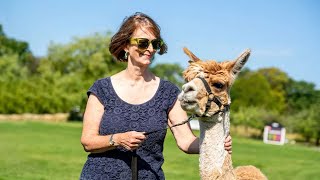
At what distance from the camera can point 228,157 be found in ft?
13.4

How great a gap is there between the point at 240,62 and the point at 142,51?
0.96 meters

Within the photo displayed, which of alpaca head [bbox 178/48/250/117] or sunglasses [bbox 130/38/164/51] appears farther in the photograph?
sunglasses [bbox 130/38/164/51]

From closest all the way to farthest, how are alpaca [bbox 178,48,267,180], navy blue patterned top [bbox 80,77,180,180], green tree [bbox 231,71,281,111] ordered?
alpaca [bbox 178,48,267,180]
navy blue patterned top [bbox 80,77,180,180]
green tree [bbox 231,71,281,111]

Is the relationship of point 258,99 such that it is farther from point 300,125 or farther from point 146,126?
point 146,126

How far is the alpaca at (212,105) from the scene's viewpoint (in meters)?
3.77

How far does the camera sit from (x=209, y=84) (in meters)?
3.83

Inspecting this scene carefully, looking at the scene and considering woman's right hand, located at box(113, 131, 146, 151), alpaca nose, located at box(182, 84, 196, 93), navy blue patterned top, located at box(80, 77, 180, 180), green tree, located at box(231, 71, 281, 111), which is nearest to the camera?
alpaca nose, located at box(182, 84, 196, 93)

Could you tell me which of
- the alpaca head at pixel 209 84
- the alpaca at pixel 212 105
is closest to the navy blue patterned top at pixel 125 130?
the alpaca at pixel 212 105

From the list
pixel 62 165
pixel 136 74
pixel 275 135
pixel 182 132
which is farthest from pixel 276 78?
pixel 136 74

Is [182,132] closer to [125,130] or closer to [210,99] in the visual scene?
[125,130]

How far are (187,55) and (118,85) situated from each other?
2.57 ft

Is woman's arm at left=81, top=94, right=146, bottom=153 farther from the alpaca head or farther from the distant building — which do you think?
the distant building

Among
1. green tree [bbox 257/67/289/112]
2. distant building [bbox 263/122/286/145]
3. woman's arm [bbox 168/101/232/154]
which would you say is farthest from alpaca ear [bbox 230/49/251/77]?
green tree [bbox 257/67/289/112]

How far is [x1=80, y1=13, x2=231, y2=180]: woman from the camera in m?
4.46
